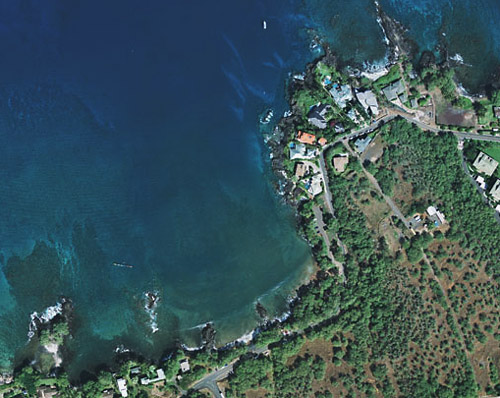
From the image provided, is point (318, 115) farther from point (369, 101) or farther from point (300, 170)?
point (300, 170)

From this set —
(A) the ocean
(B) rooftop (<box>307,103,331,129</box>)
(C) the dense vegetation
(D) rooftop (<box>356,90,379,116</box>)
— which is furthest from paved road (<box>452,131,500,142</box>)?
(A) the ocean

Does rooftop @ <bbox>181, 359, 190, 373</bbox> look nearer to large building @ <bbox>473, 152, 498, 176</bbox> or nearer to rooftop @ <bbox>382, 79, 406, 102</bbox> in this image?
rooftop @ <bbox>382, 79, 406, 102</bbox>

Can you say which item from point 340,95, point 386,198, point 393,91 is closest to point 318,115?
point 340,95

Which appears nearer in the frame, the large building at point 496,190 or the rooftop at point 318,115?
the rooftop at point 318,115

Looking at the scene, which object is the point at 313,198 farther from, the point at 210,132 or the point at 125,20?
the point at 125,20

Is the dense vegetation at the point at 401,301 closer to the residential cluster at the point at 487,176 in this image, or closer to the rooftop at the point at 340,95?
the residential cluster at the point at 487,176

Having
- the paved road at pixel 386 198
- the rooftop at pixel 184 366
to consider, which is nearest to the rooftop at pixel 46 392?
the rooftop at pixel 184 366
